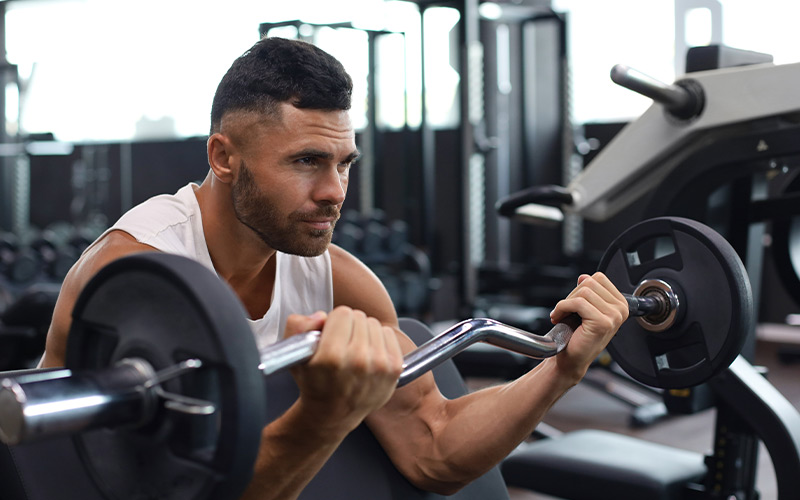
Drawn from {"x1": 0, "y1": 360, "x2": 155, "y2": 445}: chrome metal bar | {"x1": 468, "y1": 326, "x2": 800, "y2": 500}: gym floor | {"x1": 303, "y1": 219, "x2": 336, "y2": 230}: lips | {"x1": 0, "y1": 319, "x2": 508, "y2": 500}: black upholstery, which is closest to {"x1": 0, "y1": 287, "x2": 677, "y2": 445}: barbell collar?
{"x1": 0, "y1": 360, "x2": 155, "y2": 445}: chrome metal bar

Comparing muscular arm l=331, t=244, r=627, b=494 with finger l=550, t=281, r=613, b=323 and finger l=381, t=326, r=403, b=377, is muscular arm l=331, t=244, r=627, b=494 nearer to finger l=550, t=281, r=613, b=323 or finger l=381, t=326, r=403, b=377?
finger l=550, t=281, r=613, b=323

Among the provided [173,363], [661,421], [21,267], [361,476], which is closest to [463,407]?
[361,476]

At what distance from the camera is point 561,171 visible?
627cm

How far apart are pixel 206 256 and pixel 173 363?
0.59m

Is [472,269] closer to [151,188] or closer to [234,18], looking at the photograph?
[234,18]

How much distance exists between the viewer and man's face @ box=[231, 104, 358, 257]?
1.11 meters

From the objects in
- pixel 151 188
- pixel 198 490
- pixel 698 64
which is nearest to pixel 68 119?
pixel 151 188

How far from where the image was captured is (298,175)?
3.67ft

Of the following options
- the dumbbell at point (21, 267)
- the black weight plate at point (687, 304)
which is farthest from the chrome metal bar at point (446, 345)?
the dumbbell at point (21, 267)

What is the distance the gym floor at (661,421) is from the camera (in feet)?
9.45

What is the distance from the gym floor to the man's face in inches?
67.3

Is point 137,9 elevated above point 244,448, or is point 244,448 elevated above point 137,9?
point 137,9

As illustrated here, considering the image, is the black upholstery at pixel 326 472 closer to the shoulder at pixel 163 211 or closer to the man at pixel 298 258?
the man at pixel 298 258

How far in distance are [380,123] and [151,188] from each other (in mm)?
2692
